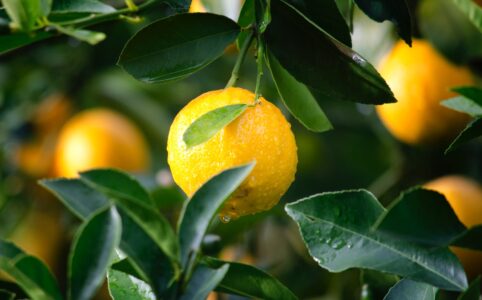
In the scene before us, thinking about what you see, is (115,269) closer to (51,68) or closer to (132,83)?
(51,68)

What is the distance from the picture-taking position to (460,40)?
61.3 inches

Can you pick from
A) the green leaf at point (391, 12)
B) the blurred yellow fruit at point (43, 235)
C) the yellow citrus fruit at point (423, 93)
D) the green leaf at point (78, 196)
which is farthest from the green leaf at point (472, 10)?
the blurred yellow fruit at point (43, 235)

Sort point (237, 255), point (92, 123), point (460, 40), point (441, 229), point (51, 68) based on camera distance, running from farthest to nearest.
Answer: point (51, 68) → point (92, 123) → point (237, 255) → point (460, 40) → point (441, 229)

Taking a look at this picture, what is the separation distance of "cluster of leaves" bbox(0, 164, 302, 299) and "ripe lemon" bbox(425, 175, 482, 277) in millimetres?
723

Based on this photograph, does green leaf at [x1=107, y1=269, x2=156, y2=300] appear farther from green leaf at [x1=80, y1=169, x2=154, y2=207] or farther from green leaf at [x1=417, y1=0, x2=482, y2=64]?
green leaf at [x1=417, y1=0, x2=482, y2=64]

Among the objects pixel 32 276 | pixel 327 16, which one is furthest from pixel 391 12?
pixel 32 276

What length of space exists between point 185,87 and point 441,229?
6.30 feet

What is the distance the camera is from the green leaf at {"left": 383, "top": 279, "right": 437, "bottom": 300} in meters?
0.88

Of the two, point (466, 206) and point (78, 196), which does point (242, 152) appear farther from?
point (466, 206)

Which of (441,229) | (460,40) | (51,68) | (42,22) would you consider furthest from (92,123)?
(441,229)

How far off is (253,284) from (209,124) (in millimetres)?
169

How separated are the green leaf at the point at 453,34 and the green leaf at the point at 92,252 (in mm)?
970

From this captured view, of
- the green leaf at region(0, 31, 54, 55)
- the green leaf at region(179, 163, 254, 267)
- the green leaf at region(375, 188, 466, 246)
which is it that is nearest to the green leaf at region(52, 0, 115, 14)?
the green leaf at region(0, 31, 54, 55)

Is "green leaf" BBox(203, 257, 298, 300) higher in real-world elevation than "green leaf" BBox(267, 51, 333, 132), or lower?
lower
